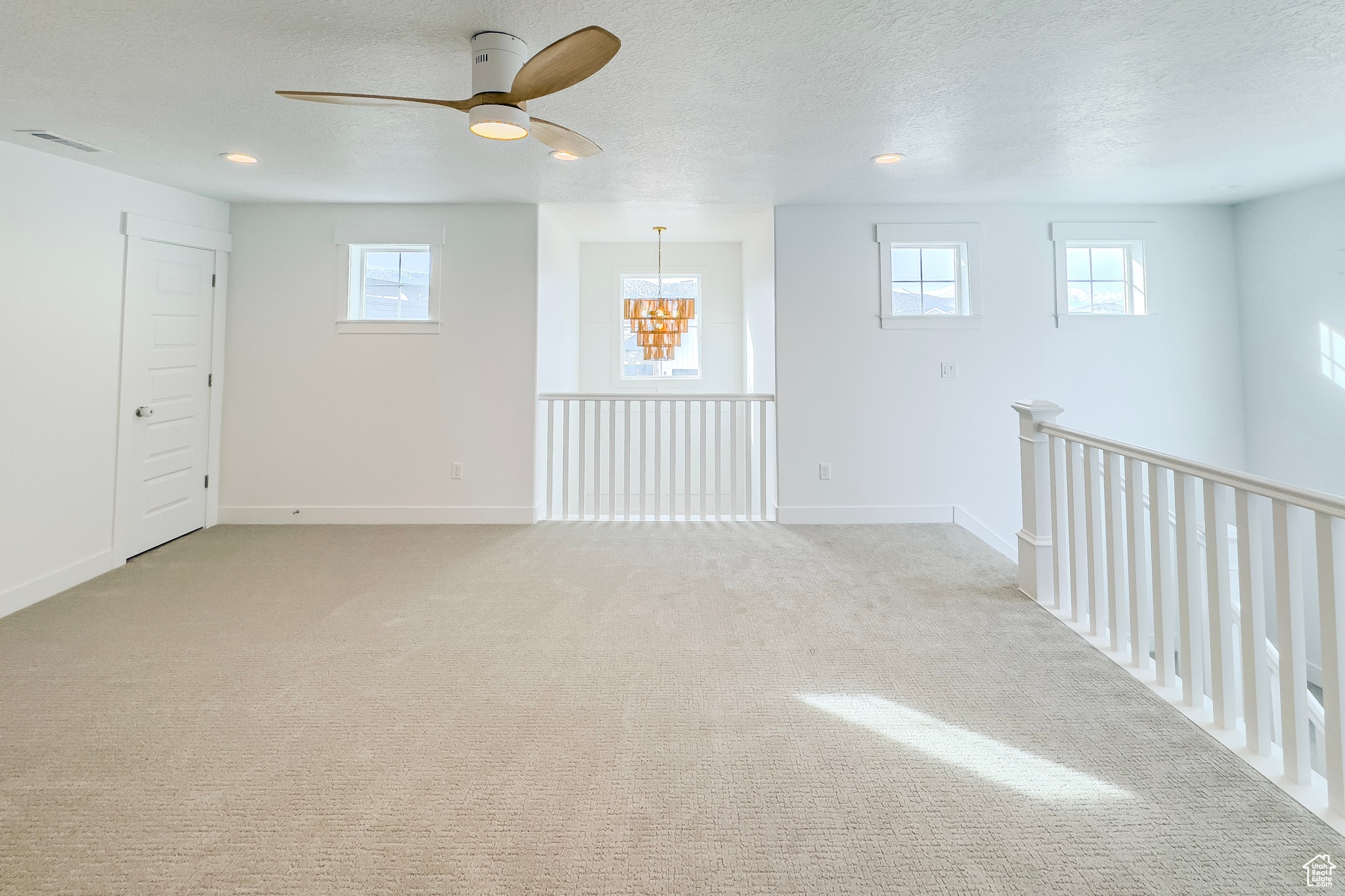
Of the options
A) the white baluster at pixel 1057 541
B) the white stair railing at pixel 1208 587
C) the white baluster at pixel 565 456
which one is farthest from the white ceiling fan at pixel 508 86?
the white baluster at pixel 565 456

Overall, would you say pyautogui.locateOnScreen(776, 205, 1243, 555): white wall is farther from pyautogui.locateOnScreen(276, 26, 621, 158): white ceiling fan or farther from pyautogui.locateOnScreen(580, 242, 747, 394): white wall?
pyautogui.locateOnScreen(276, 26, 621, 158): white ceiling fan

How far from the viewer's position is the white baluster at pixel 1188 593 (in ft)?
6.91

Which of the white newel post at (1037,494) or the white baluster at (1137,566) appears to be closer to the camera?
the white baluster at (1137,566)

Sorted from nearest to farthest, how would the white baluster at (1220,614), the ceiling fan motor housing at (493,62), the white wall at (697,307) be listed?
1. the white baluster at (1220,614)
2. the ceiling fan motor housing at (493,62)
3. the white wall at (697,307)

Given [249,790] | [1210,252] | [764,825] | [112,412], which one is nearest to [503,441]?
[112,412]

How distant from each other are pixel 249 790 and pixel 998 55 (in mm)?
3388

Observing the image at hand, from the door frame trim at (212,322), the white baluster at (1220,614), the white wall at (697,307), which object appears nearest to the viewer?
the white baluster at (1220,614)

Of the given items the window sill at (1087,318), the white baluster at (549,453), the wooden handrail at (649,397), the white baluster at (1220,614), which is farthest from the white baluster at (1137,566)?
the white baluster at (549,453)

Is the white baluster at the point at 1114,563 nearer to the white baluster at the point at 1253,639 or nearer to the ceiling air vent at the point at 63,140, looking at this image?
the white baluster at the point at 1253,639

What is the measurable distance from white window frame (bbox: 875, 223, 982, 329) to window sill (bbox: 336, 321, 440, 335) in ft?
10.8

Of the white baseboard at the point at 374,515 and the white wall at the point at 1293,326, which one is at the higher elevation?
the white wall at the point at 1293,326

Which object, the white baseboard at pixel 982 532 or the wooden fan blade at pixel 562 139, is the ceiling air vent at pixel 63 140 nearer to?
the wooden fan blade at pixel 562 139

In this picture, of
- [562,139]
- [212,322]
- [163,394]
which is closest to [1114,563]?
[562,139]

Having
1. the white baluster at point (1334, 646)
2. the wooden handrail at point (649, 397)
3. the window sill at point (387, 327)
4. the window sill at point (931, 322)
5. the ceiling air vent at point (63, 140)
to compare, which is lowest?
the wooden handrail at point (649, 397)
